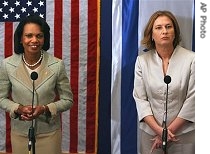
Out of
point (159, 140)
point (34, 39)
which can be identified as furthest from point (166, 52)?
point (34, 39)

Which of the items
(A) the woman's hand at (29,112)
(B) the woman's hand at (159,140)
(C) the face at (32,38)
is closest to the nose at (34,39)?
(C) the face at (32,38)

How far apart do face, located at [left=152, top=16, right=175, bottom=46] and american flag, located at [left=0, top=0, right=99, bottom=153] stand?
2.71 feet

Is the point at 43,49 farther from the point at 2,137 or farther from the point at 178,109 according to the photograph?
the point at 2,137

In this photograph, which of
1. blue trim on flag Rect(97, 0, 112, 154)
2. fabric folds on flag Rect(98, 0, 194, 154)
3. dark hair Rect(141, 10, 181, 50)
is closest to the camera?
dark hair Rect(141, 10, 181, 50)

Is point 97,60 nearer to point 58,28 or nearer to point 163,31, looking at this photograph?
point 58,28

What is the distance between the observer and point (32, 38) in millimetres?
1800

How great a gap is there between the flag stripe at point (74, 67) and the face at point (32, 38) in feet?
2.72

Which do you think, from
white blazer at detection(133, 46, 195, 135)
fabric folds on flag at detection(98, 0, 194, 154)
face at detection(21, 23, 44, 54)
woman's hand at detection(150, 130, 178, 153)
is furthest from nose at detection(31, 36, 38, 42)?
fabric folds on flag at detection(98, 0, 194, 154)

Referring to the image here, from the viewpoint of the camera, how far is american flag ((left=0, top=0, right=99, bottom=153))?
265cm

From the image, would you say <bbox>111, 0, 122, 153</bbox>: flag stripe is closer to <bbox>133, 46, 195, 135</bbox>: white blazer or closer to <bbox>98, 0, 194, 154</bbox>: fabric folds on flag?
<bbox>98, 0, 194, 154</bbox>: fabric folds on flag

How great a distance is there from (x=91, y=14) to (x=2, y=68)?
1013 mm

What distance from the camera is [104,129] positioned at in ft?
8.99

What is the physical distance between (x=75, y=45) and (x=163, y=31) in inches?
38.1

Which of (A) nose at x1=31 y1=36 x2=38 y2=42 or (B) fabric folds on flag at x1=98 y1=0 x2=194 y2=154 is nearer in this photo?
(A) nose at x1=31 y1=36 x2=38 y2=42
